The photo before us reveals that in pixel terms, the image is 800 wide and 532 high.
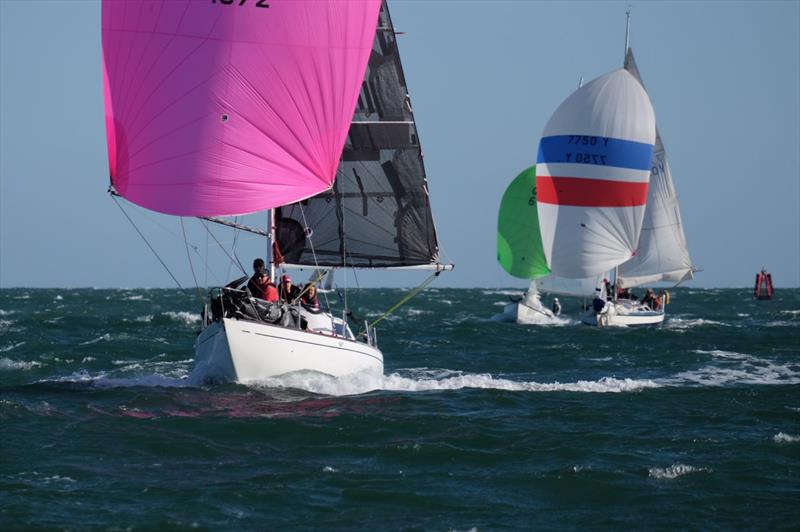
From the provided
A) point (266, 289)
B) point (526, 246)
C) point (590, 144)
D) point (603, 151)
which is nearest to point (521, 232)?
point (526, 246)

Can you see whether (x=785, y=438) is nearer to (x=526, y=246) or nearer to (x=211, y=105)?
(x=211, y=105)

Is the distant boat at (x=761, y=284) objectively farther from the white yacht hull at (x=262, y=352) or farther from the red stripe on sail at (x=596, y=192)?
the white yacht hull at (x=262, y=352)

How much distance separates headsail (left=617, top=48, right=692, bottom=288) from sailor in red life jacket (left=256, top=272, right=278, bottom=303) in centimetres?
3819

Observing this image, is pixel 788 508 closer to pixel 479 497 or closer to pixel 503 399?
pixel 479 497

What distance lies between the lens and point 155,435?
16.5 metres

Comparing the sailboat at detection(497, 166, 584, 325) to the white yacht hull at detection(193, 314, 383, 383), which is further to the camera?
the sailboat at detection(497, 166, 584, 325)

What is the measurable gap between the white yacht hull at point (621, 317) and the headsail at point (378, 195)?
2610cm

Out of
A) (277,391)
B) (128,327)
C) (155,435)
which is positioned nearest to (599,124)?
(128,327)

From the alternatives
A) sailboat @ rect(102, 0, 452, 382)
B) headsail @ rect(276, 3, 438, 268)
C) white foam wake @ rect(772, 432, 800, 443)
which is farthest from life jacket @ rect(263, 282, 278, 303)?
white foam wake @ rect(772, 432, 800, 443)

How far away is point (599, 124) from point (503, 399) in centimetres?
2877

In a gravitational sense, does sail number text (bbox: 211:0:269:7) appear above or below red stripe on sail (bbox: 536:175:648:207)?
above

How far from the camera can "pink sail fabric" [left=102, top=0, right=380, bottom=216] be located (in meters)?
19.3

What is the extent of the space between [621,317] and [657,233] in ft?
30.4

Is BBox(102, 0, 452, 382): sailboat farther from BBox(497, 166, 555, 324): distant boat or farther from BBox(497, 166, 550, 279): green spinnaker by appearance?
BBox(497, 166, 550, 279): green spinnaker
